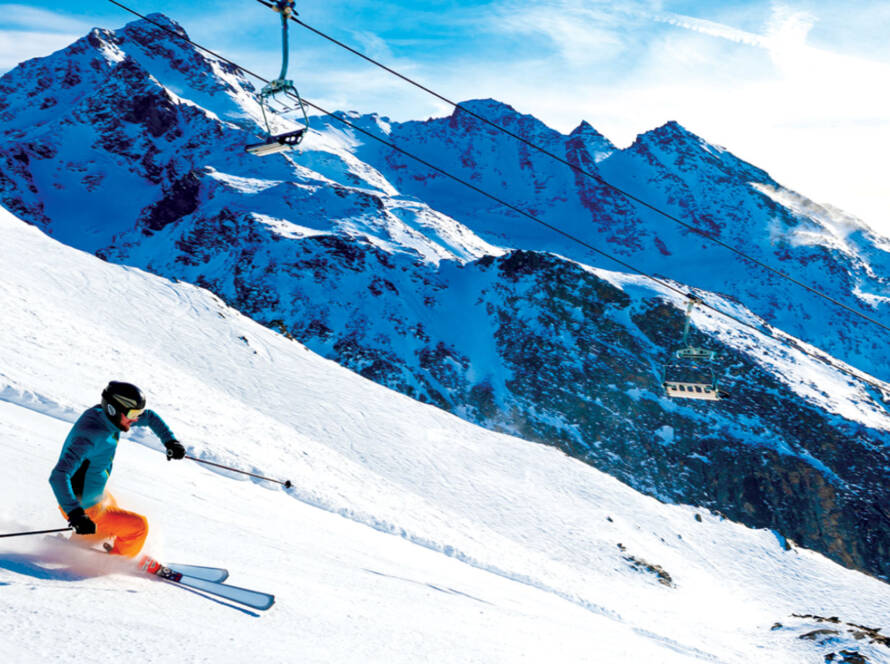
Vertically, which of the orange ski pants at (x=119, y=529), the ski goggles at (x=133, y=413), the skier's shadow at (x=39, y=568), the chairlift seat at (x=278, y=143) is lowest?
the skier's shadow at (x=39, y=568)

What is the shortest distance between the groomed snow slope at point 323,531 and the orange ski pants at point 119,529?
0.57ft

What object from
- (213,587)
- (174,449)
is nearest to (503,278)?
(174,449)

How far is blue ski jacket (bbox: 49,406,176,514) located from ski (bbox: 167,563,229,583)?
93 cm

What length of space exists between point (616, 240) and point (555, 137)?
64861 millimetres

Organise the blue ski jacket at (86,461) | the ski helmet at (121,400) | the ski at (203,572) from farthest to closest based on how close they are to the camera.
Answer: the ski at (203,572) → the ski helmet at (121,400) → the blue ski jacket at (86,461)

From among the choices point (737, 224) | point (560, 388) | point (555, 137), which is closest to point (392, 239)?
point (560, 388)

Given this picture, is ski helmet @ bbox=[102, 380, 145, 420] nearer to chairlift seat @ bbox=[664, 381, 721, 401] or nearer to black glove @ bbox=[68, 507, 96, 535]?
black glove @ bbox=[68, 507, 96, 535]

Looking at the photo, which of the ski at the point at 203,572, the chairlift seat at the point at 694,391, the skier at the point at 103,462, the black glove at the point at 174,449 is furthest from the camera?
the chairlift seat at the point at 694,391

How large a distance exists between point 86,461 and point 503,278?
251 ft

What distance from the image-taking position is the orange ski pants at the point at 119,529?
16.0 feet

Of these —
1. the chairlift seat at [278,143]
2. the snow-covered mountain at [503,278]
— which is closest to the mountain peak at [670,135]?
the snow-covered mountain at [503,278]

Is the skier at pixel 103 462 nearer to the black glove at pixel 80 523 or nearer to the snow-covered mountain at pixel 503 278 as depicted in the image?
the black glove at pixel 80 523

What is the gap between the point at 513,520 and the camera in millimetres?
17828

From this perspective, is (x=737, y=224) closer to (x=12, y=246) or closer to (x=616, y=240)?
(x=616, y=240)
